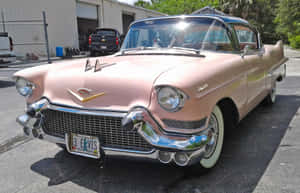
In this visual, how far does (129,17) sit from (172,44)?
2900 cm

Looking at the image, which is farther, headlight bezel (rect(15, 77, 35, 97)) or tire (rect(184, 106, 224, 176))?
headlight bezel (rect(15, 77, 35, 97))

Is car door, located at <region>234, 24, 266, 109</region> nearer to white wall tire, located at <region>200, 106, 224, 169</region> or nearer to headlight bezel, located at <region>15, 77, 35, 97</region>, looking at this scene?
white wall tire, located at <region>200, 106, 224, 169</region>

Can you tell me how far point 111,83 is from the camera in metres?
2.66

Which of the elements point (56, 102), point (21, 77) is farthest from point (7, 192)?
point (21, 77)

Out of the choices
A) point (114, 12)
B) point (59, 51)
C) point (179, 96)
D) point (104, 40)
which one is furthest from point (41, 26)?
point (179, 96)

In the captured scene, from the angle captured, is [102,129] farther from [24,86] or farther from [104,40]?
[104,40]

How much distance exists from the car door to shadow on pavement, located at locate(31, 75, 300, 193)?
56 centimetres

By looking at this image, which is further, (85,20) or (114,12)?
(114,12)

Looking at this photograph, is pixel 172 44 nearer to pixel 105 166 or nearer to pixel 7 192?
pixel 105 166

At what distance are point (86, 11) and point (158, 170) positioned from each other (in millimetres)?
22644

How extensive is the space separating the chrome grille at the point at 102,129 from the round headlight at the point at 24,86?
1.28ft

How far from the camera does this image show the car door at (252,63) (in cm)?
369

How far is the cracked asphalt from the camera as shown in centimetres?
271

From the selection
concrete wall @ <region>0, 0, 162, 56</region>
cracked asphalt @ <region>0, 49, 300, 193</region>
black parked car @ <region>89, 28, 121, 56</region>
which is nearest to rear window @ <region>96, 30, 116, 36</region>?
black parked car @ <region>89, 28, 121, 56</region>
